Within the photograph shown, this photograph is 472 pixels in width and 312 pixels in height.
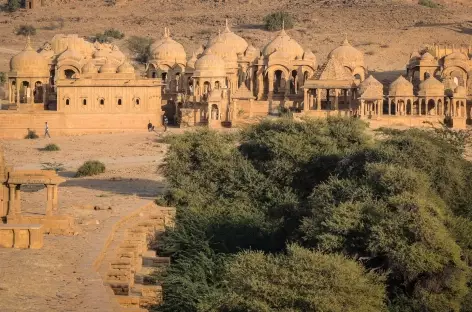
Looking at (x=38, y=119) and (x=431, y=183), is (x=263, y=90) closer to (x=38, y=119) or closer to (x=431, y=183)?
(x=38, y=119)

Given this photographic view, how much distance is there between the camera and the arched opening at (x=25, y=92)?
156ft

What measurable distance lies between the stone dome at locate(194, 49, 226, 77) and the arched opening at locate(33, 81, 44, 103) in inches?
230

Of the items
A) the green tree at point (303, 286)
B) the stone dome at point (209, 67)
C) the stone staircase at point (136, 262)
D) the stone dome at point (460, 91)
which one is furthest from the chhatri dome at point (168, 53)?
the green tree at point (303, 286)

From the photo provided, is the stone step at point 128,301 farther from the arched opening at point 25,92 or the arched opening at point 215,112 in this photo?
the arched opening at point 25,92

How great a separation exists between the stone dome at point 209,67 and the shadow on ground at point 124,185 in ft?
41.1

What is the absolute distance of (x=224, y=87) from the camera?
154ft

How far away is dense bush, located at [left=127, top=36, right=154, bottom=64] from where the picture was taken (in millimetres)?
67938

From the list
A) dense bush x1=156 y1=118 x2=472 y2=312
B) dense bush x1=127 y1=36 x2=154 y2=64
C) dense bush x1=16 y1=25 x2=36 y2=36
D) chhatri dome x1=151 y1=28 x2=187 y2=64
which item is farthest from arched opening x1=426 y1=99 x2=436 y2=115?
dense bush x1=16 y1=25 x2=36 y2=36

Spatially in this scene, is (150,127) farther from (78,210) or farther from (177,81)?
(78,210)

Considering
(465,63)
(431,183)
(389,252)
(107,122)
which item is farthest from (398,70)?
(389,252)

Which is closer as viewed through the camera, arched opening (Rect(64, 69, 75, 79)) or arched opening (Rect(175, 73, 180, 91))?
arched opening (Rect(64, 69, 75, 79))

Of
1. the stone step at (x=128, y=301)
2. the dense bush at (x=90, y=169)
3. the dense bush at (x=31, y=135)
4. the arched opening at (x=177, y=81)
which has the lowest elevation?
the stone step at (x=128, y=301)

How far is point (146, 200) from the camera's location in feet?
99.7

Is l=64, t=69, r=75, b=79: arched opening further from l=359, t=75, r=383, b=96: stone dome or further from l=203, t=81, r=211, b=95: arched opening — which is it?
l=359, t=75, r=383, b=96: stone dome
